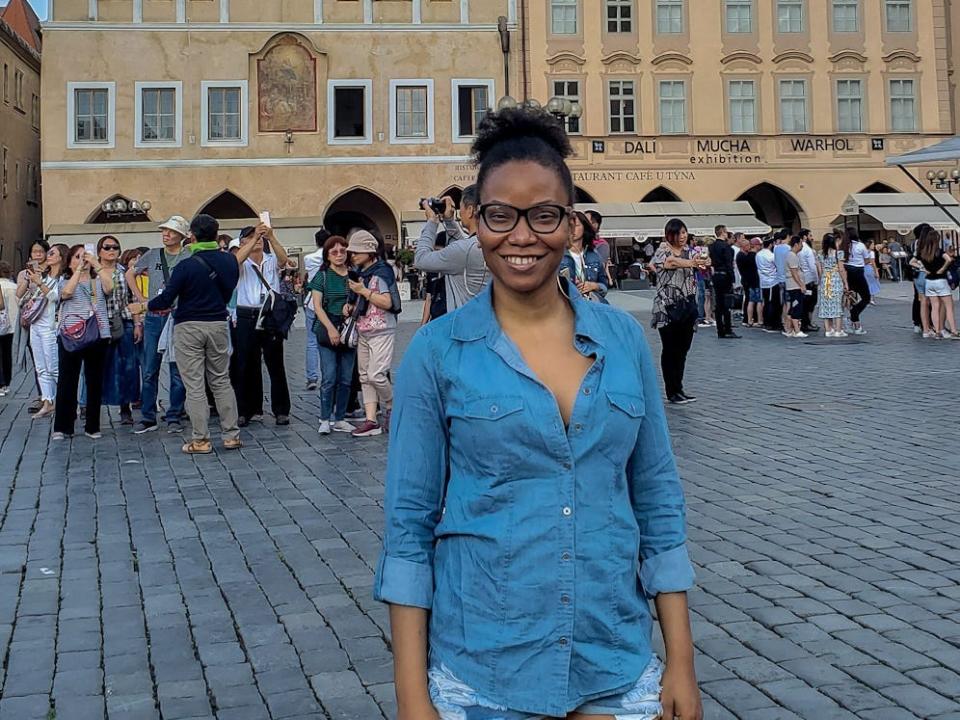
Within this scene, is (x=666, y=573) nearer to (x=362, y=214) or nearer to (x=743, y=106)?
(x=362, y=214)

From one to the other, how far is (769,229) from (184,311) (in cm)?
3044

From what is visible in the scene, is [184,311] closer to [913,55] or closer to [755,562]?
[755,562]

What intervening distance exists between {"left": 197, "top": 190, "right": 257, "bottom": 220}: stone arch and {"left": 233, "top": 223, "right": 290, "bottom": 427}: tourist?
2746 cm

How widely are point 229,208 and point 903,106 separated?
76.1 ft

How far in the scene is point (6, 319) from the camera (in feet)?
44.9

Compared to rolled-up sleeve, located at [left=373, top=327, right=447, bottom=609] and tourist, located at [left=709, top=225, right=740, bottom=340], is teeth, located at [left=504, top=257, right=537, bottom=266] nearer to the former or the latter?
rolled-up sleeve, located at [left=373, top=327, right=447, bottom=609]

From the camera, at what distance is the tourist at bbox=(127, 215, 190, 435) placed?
10266 mm

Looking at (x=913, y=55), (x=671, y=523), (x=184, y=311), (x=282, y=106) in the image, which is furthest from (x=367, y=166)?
(x=671, y=523)

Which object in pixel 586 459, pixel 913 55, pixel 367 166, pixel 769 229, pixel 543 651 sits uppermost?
pixel 913 55

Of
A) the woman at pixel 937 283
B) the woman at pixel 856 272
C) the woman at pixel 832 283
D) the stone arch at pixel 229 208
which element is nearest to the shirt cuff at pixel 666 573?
the woman at pixel 937 283

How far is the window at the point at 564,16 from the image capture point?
38.2 meters

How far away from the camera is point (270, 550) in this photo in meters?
5.93

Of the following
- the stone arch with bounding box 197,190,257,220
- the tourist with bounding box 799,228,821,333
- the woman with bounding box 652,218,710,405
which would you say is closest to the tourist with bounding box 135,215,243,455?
the woman with bounding box 652,218,710,405

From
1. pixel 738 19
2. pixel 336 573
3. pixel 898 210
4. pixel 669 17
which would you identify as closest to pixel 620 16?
pixel 669 17
